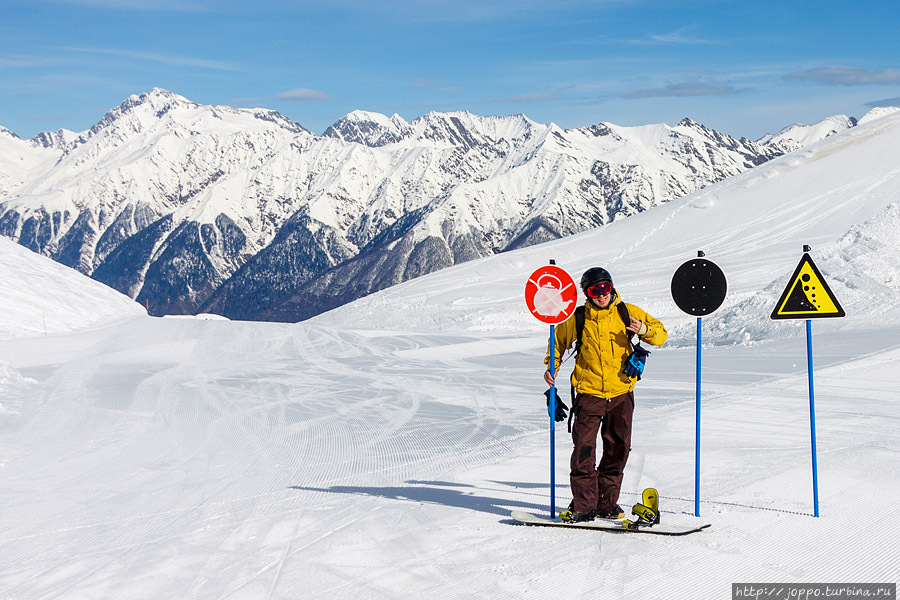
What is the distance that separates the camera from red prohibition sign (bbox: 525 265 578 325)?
246 inches

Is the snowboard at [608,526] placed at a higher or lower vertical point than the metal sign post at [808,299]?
lower

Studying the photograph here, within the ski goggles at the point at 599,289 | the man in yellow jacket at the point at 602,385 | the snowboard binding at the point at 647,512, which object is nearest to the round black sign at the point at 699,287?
the man in yellow jacket at the point at 602,385

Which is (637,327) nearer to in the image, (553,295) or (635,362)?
(635,362)

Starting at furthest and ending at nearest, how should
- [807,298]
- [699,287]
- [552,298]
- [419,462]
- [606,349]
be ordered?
[419,462] → [552,298] → [807,298] → [699,287] → [606,349]

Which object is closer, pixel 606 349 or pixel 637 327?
pixel 637 327

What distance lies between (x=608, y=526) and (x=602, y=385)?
1.03 metres

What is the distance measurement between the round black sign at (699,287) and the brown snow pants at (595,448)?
86cm

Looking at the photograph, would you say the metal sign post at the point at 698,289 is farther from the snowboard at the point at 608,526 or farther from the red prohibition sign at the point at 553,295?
the red prohibition sign at the point at 553,295

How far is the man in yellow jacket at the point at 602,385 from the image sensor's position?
5.66 metres

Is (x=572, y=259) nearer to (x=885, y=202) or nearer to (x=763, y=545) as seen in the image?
(x=885, y=202)

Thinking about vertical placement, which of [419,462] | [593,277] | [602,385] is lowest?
[419,462]

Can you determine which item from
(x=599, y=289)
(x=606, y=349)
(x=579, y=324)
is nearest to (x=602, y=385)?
(x=606, y=349)

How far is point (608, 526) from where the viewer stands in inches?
230

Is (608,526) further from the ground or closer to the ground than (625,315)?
closer to the ground
